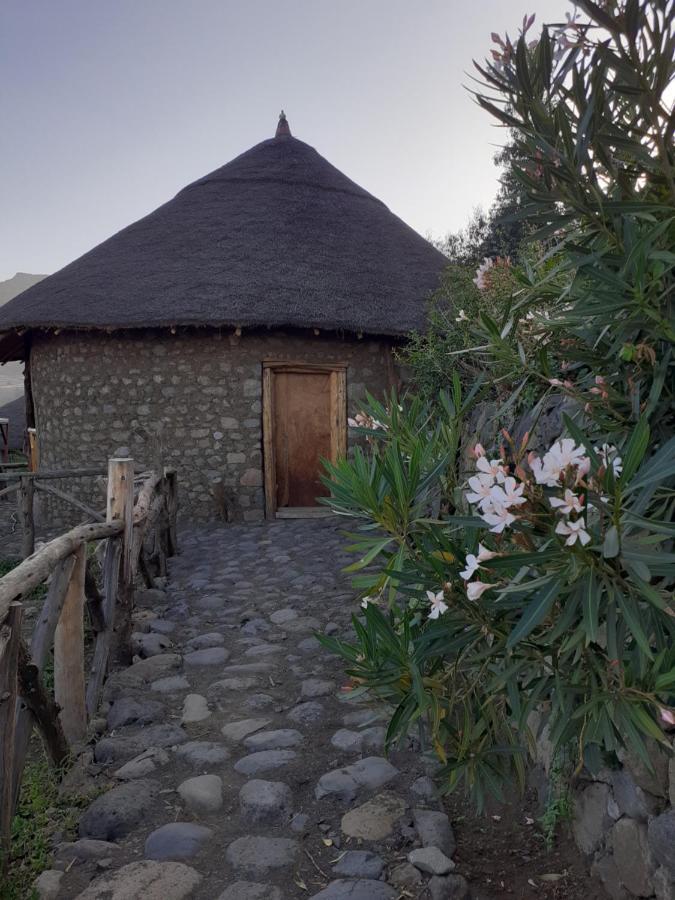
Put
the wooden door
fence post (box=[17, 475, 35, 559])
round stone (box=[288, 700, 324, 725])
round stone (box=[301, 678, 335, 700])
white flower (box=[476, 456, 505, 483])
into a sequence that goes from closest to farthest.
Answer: white flower (box=[476, 456, 505, 483]) → round stone (box=[288, 700, 324, 725]) → round stone (box=[301, 678, 335, 700]) → fence post (box=[17, 475, 35, 559]) → the wooden door

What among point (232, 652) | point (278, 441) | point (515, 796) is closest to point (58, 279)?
point (278, 441)

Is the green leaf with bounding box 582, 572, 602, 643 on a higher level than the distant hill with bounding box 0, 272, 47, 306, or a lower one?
lower

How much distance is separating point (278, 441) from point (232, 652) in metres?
5.19

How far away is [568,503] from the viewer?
A: 124 centimetres

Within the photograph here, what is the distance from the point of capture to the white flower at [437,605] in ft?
5.35

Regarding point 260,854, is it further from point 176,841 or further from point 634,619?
point 634,619

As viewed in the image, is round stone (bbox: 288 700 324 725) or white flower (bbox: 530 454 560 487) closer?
white flower (bbox: 530 454 560 487)

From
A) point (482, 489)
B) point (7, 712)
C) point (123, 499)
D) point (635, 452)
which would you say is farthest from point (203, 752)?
point (635, 452)

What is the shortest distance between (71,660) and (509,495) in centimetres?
256

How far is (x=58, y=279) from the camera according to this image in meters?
10.4

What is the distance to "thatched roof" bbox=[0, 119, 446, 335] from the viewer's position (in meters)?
8.62

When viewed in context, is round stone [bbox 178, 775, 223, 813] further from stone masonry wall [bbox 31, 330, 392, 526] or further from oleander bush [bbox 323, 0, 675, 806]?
stone masonry wall [bbox 31, 330, 392, 526]

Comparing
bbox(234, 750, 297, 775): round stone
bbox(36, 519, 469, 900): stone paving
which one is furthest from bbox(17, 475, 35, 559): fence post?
bbox(234, 750, 297, 775): round stone

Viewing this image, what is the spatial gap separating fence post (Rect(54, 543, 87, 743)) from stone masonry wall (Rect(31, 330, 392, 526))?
5647mm
